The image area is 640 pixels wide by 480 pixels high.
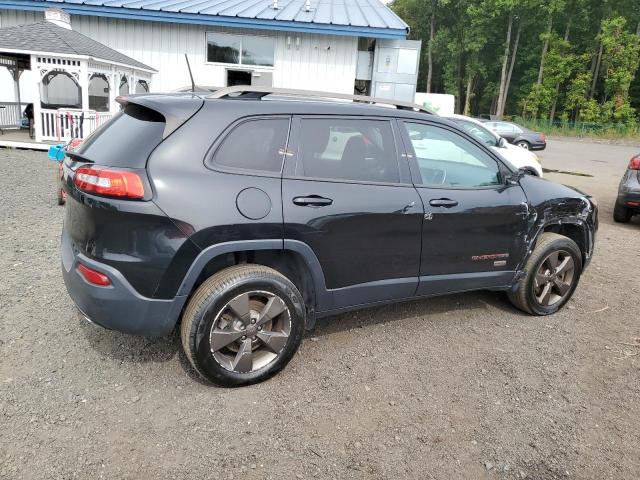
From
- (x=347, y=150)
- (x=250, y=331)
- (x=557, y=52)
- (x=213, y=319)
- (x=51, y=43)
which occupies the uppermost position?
(x=557, y=52)

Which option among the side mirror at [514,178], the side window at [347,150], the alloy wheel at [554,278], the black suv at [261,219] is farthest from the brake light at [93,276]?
the alloy wheel at [554,278]

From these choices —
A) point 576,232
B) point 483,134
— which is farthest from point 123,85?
point 576,232

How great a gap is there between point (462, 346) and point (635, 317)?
1859mm

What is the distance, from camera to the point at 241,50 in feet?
51.5

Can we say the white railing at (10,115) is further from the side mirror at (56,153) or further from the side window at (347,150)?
the side window at (347,150)

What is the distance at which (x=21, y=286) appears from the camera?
4195mm

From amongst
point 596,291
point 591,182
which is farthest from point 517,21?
point 596,291

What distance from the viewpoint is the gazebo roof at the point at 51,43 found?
40.4ft

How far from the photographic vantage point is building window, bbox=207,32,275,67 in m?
15.6

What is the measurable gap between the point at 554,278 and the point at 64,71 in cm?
1310

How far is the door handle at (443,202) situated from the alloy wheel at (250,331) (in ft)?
4.25

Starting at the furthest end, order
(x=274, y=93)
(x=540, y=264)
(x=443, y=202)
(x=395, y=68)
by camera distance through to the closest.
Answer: (x=395, y=68) → (x=540, y=264) → (x=443, y=202) → (x=274, y=93)

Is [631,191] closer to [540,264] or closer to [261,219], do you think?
[540,264]

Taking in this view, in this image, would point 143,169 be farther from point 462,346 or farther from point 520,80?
point 520,80
